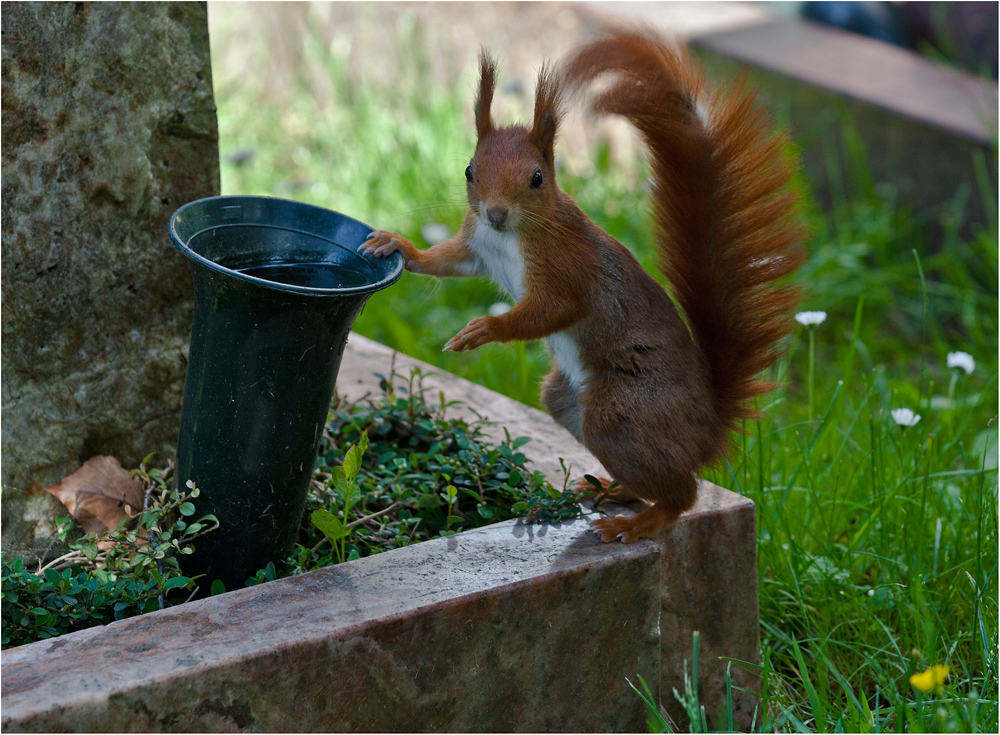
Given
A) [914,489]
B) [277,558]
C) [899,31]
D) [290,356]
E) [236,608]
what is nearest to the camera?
[236,608]

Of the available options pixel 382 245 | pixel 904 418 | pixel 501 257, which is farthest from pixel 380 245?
pixel 904 418

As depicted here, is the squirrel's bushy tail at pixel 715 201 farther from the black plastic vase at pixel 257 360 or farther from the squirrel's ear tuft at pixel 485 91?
the black plastic vase at pixel 257 360

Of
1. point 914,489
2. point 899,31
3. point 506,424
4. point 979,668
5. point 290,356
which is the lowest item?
point 979,668

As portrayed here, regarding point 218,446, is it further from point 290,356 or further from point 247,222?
point 247,222

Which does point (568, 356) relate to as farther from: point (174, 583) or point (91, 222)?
point (91, 222)

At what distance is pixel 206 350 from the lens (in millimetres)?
2047

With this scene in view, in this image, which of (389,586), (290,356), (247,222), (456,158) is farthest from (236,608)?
(456,158)

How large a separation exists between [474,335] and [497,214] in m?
0.26

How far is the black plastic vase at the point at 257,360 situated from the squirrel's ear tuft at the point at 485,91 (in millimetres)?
361

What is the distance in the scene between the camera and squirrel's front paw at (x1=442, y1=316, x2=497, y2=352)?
2.06m

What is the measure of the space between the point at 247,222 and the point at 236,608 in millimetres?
852

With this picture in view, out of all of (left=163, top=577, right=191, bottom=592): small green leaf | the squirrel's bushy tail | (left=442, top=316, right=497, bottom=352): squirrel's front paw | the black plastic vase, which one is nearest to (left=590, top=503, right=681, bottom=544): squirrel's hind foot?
the squirrel's bushy tail

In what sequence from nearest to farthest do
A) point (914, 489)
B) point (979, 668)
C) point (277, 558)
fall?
point (277, 558)
point (979, 668)
point (914, 489)

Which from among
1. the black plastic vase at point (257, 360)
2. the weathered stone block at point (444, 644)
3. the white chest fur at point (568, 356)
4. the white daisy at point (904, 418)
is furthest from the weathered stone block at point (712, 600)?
the black plastic vase at point (257, 360)
